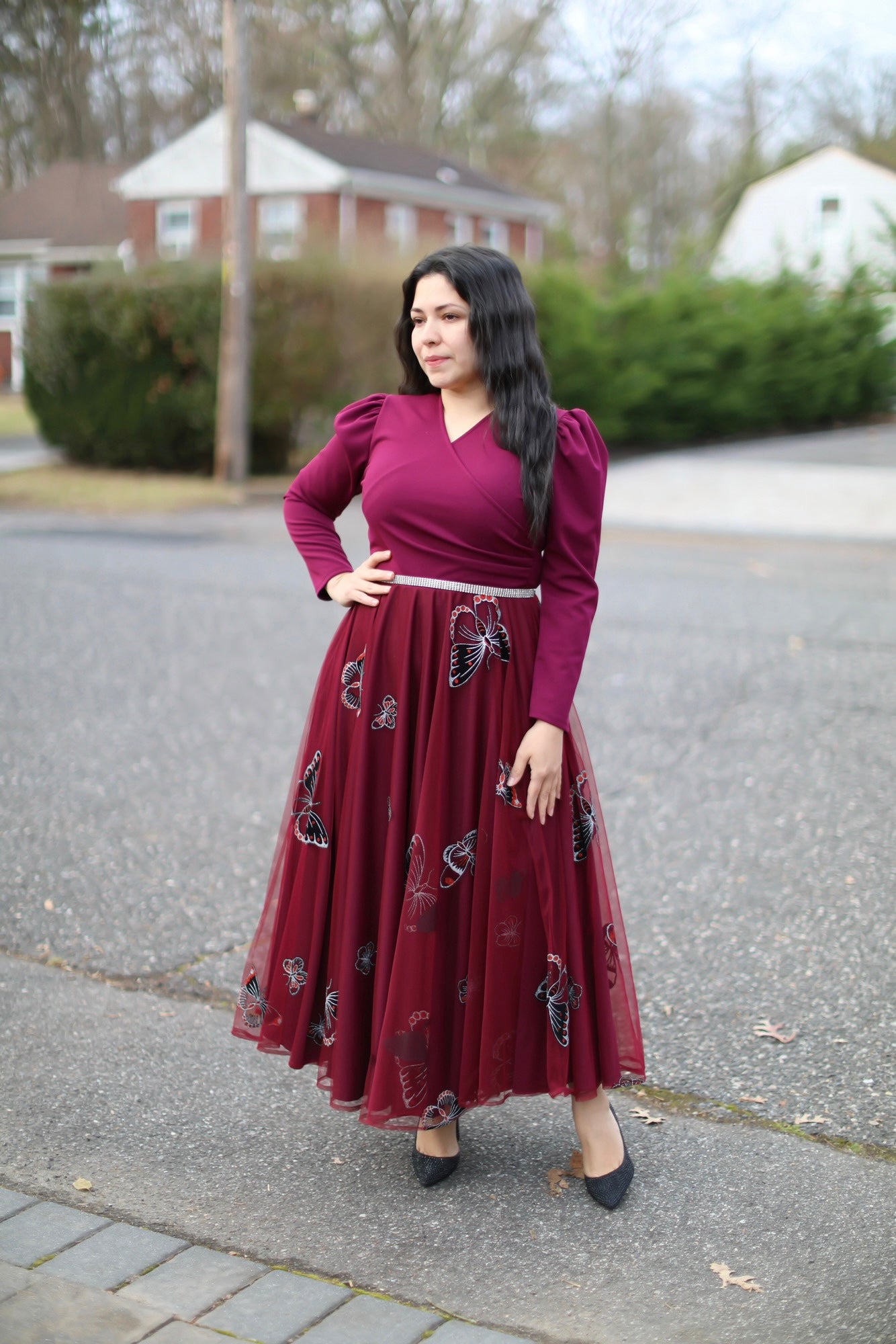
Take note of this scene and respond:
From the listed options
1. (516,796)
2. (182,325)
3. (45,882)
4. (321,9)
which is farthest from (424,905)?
(182,325)

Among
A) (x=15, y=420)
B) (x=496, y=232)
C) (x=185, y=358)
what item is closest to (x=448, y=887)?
(x=185, y=358)

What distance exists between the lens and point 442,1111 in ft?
8.77

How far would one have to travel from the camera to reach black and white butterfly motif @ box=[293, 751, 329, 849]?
109 inches

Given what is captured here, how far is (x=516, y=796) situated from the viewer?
2.65 m

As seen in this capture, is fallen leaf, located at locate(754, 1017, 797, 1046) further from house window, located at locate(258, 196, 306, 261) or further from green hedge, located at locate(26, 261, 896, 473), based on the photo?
house window, located at locate(258, 196, 306, 261)

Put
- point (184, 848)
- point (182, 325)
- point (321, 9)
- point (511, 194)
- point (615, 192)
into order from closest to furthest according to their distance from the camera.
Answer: point (184, 848) < point (321, 9) < point (182, 325) < point (511, 194) < point (615, 192)

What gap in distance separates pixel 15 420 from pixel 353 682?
27.4m

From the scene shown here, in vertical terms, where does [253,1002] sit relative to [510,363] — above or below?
below

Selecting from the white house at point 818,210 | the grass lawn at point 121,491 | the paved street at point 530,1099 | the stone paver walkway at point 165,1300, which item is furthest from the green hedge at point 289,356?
the stone paver walkway at point 165,1300

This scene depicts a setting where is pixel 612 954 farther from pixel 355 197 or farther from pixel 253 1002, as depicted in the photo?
pixel 355 197

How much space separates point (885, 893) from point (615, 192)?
45549 millimetres

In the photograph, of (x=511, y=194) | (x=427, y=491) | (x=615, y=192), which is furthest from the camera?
(x=615, y=192)

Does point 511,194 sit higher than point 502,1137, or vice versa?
point 511,194

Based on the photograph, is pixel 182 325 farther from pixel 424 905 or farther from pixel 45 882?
pixel 424 905
